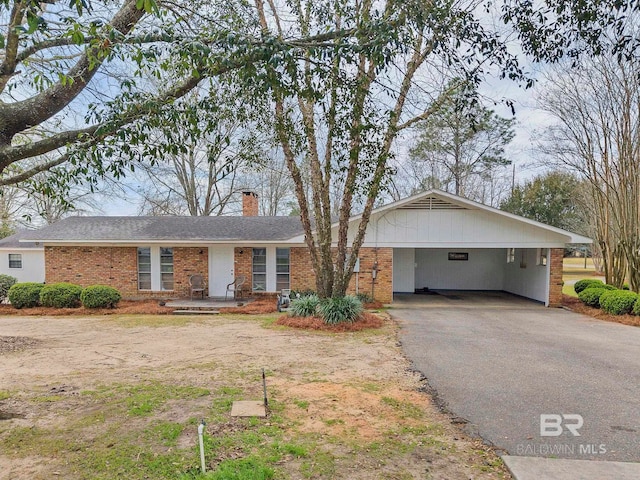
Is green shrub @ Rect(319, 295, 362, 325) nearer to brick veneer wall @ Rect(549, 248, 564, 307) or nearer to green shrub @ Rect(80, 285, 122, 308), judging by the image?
green shrub @ Rect(80, 285, 122, 308)

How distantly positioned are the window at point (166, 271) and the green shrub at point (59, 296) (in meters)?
2.73

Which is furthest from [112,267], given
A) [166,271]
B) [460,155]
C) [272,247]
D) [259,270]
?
[460,155]

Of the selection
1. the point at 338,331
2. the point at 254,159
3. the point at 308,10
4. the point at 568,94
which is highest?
the point at 568,94

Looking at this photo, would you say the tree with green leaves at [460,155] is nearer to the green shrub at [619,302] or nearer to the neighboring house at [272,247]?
the neighboring house at [272,247]

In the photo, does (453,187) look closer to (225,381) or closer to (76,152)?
(225,381)

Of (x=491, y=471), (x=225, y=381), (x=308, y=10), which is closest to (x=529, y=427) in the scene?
(x=491, y=471)

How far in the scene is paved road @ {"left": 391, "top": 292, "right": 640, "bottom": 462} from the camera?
398 centimetres

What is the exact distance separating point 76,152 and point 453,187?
25681 mm

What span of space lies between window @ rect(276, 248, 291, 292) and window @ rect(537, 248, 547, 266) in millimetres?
9331

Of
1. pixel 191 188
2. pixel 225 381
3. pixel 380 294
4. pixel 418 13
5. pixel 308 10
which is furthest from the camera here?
pixel 191 188

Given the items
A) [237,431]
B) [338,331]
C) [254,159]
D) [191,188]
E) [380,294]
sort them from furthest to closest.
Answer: [191,188] < [380,294] < [338,331] < [254,159] < [237,431]

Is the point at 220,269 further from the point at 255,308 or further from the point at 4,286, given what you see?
the point at 4,286

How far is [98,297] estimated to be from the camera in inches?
502

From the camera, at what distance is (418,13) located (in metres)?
3.79
